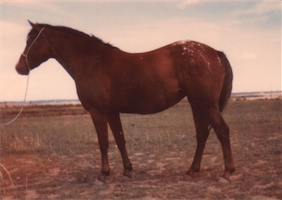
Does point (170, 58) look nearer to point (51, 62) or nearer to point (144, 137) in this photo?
point (51, 62)

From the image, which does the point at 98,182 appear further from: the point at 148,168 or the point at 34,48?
the point at 34,48

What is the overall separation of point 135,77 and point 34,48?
199 cm

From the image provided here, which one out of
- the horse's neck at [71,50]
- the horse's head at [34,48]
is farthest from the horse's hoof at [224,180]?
the horse's head at [34,48]

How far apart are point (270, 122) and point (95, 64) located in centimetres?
683

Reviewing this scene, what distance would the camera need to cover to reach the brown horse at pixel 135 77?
13.5ft

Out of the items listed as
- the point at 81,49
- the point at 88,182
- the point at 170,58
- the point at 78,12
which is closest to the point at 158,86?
the point at 170,58

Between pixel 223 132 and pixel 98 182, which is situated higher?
pixel 223 132

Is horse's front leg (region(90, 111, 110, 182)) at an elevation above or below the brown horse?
below

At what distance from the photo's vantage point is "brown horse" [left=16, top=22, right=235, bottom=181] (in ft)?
13.5

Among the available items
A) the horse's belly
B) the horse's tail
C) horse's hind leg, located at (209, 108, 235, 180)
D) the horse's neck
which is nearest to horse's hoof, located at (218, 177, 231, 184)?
horse's hind leg, located at (209, 108, 235, 180)

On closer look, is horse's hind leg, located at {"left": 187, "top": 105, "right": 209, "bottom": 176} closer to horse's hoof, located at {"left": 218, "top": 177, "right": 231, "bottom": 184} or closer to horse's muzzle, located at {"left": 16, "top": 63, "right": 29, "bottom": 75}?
horse's hoof, located at {"left": 218, "top": 177, "right": 231, "bottom": 184}

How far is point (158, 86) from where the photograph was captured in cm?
421

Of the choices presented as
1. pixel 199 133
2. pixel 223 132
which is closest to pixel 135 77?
pixel 199 133

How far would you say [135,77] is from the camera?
14.0 feet
